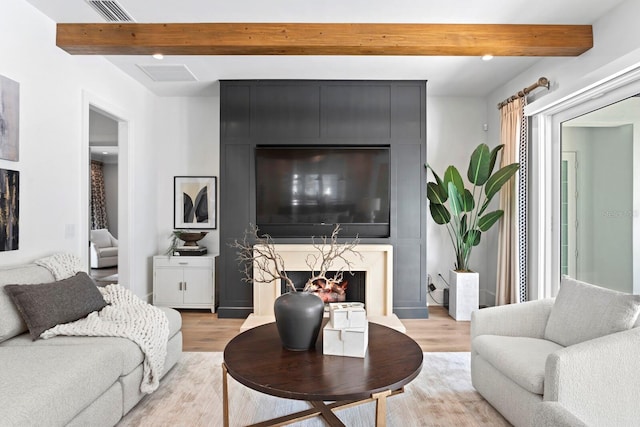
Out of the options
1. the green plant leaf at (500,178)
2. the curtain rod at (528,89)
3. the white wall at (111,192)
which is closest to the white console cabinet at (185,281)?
the green plant leaf at (500,178)

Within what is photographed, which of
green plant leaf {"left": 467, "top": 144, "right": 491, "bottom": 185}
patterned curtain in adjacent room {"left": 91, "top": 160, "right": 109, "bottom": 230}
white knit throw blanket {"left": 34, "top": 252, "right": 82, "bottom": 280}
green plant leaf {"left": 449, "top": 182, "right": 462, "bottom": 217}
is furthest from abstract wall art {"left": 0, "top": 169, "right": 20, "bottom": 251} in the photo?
patterned curtain in adjacent room {"left": 91, "top": 160, "right": 109, "bottom": 230}

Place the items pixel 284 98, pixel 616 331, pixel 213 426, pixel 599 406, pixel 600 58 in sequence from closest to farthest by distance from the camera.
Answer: pixel 599 406
pixel 616 331
pixel 213 426
pixel 600 58
pixel 284 98

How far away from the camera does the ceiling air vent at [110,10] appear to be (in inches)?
107

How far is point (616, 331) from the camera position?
1.99 meters

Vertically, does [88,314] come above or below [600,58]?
below

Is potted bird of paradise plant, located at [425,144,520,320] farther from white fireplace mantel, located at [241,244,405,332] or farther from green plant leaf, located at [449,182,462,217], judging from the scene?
white fireplace mantel, located at [241,244,405,332]

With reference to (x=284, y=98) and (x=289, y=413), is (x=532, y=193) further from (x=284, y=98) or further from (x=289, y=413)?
(x=289, y=413)

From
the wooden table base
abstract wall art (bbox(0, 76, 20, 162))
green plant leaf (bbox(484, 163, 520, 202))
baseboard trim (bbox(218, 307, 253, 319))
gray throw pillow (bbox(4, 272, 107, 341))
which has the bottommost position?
baseboard trim (bbox(218, 307, 253, 319))

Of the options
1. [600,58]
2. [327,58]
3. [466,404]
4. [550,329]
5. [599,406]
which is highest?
[327,58]

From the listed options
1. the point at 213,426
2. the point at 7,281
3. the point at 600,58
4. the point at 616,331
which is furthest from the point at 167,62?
the point at 616,331

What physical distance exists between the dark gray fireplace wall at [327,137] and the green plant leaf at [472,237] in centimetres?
51

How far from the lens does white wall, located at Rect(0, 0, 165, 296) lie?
2723mm

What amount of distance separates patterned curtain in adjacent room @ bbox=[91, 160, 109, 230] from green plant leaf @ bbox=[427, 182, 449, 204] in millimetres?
6942

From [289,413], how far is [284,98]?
3186 millimetres
